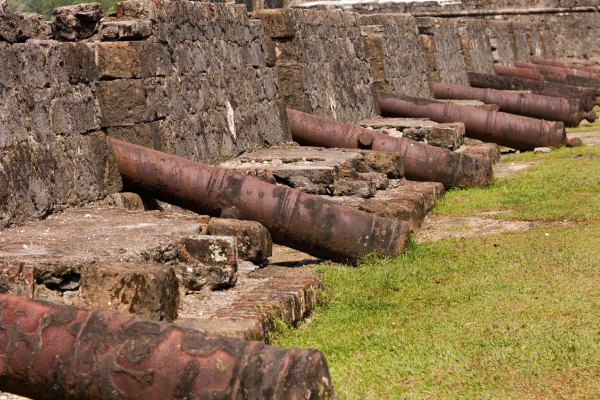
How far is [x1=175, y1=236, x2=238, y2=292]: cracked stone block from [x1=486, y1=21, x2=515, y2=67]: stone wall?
1988 cm

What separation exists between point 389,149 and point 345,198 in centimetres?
196

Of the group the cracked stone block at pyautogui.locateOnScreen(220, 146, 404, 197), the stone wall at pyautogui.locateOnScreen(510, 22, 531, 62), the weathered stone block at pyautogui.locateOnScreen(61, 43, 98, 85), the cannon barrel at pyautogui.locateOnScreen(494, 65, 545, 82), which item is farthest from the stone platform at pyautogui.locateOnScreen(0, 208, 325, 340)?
the stone wall at pyautogui.locateOnScreen(510, 22, 531, 62)

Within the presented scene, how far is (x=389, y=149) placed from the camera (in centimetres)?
993

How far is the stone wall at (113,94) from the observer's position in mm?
5391

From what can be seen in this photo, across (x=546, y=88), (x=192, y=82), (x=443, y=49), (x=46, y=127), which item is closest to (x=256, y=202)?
(x=46, y=127)

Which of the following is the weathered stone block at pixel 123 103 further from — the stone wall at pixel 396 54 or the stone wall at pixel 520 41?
the stone wall at pixel 520 41

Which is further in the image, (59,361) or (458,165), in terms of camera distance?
(458,165)

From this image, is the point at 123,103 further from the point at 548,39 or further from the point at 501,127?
the point at 548,39

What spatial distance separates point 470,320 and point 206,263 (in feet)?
4.82

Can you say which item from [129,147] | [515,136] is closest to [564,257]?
[129,147]

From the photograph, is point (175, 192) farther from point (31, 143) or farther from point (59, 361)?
point (59, 361)

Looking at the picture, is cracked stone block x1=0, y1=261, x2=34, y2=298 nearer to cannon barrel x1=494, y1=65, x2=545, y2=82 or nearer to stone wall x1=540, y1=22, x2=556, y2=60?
cannon barrel x1=494, y1=65, x2=545, y2=82

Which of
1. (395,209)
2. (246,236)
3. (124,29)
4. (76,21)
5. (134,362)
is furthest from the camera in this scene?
(395,209)

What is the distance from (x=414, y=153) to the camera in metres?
9.89
